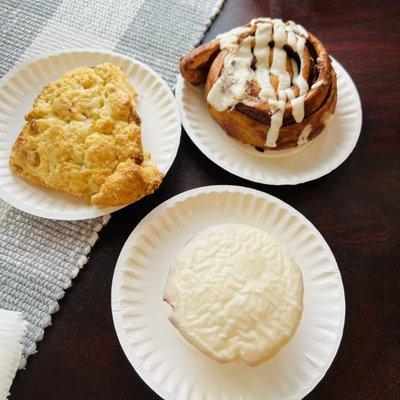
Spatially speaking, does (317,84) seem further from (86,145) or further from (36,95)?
(36,95)

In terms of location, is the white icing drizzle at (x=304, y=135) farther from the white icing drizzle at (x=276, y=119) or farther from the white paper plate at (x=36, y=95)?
the white paper plate at (x=36, y=95)

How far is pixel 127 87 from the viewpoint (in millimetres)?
923

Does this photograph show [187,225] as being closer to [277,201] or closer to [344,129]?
[277,201]

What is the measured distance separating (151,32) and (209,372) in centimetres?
70

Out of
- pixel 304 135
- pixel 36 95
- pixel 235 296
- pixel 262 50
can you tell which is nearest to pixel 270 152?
pixel 304 135

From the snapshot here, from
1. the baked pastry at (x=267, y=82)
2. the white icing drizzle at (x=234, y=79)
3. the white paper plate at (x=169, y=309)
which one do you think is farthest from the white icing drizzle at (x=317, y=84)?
the white paper plate at (x=169, y=309)

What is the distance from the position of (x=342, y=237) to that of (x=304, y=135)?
0.67 ft

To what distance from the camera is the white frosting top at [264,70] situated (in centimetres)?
87

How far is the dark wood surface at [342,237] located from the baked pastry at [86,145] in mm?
87

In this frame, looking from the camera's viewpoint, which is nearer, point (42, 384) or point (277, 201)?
point (42, 384)

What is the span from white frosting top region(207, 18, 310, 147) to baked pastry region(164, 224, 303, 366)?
0.78 ft

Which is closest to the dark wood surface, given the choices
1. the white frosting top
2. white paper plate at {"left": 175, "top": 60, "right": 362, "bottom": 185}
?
white paper plate at {"left": 175, "top": 60, "right": 362, "bottom": 185}

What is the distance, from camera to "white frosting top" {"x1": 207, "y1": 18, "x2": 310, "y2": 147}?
0.87 metres

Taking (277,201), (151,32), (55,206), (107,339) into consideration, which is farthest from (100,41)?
(107,339)
